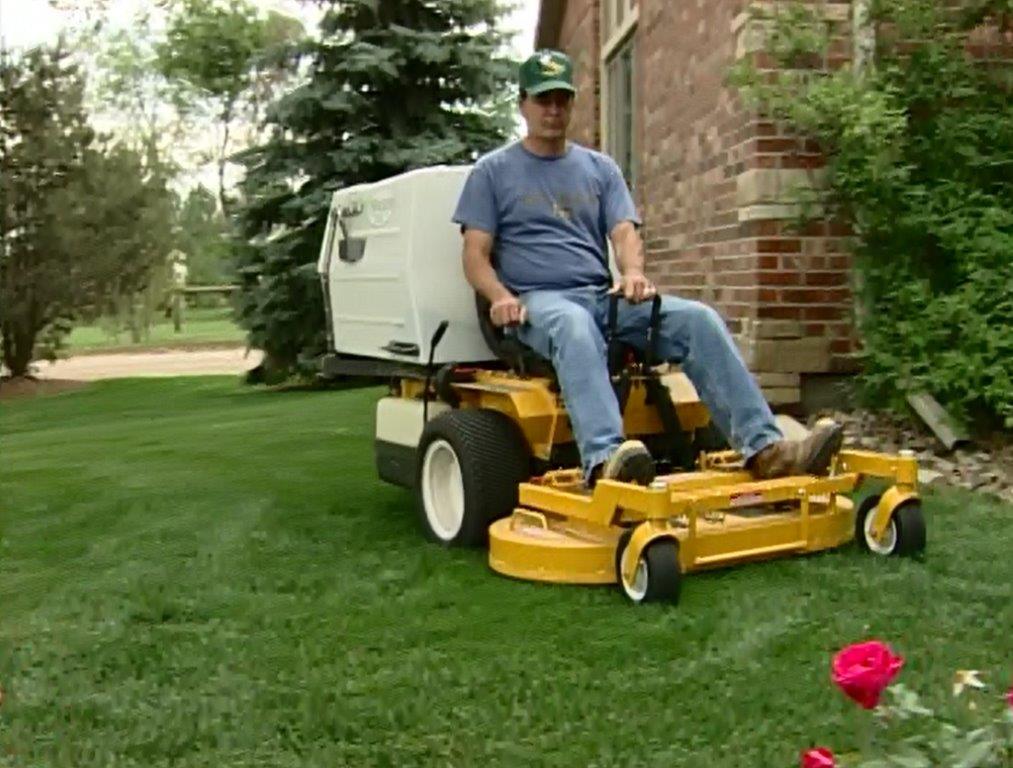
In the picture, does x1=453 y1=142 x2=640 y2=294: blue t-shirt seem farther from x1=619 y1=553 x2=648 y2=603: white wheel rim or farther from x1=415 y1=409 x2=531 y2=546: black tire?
x1=619 y1=553 x2=648 y2=603: white wheel rim

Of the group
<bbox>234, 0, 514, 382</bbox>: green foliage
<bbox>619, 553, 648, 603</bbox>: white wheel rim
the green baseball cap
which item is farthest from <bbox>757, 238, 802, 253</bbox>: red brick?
<bbox>234, 0, 514, 382</bbox>: green foliage

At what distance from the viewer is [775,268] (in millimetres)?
5727

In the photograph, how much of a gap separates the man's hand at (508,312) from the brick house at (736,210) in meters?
2.26

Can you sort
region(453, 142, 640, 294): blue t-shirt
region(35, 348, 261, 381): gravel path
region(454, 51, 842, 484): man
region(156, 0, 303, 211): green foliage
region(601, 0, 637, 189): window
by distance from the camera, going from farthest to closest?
1. region(156, 0, 303, 211): green foliage
2. region(35, 348, 261, 381): gravel path
3. region(601, 0, 637, 189): window
4. region(453, 142, 640, 294): blue t-shirt
5. region(454, 51, 842, 484): man

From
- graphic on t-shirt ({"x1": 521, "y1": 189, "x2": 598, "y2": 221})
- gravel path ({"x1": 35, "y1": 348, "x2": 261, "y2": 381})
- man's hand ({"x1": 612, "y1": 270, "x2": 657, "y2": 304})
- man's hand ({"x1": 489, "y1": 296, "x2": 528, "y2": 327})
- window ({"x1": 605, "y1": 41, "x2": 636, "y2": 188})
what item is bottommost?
gravel path ({"x1": 35, "y1": 348, "x2": 261, "y2": 381})

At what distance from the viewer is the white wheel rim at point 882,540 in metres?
3.46

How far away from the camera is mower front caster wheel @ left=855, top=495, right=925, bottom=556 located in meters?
3.43

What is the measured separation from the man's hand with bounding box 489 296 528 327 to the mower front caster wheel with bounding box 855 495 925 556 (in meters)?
1.06

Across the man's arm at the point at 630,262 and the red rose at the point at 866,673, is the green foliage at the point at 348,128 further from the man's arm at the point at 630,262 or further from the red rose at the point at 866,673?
the red rose at the point at 866,673

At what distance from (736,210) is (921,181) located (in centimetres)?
103

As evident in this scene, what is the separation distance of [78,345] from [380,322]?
27.4 metres

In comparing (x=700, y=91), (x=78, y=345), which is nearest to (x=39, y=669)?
(x=700, y=91)

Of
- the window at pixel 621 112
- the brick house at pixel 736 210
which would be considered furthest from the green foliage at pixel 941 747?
the window at pixel 621 112

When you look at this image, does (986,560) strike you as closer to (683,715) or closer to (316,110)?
(683,715)
